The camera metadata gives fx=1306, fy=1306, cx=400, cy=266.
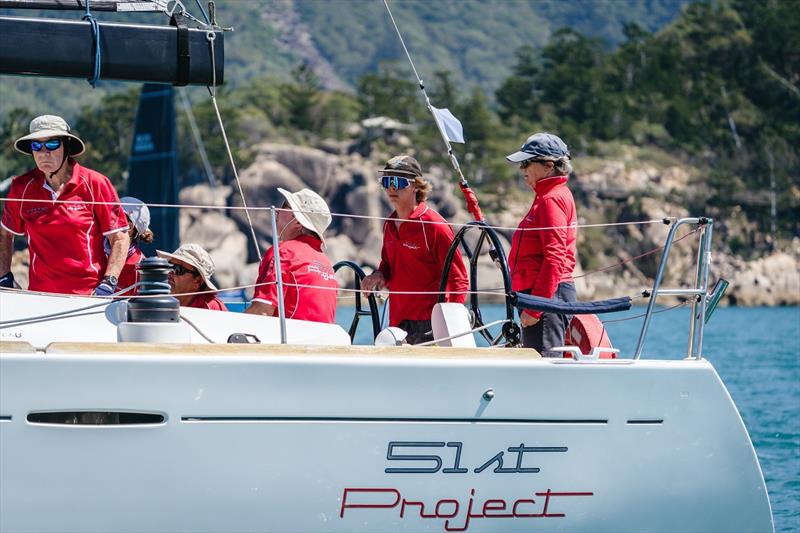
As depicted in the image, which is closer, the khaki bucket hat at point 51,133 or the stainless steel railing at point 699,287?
the stainless steel railing at point 699,287

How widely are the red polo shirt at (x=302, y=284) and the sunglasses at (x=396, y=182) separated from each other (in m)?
0.52

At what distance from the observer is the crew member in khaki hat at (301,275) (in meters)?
5.03

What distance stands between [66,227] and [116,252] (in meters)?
0.21

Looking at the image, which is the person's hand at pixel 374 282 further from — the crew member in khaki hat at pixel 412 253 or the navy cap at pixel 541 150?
the navy cap at pixel 541 150

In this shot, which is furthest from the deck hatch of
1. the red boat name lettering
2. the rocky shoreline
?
the rocky shoreline

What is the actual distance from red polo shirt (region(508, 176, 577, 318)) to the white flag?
840mm

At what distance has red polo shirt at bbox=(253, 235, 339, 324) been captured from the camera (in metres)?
5.03

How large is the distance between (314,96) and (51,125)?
62.3 m

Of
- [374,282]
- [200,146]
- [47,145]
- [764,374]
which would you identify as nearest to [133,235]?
[47,145]

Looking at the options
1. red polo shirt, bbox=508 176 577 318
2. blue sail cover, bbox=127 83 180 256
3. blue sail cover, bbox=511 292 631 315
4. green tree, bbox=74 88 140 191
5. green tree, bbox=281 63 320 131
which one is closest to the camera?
blue sail cover, bbox=511 292 631 315

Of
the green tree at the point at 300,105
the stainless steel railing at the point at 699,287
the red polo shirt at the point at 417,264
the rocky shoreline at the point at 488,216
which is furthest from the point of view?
the green tree at the point at 300,105

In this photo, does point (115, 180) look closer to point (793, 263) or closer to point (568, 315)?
point (793, 263)

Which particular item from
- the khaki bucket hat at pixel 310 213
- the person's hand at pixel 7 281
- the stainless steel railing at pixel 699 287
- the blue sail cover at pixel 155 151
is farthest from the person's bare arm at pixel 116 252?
the blue sail cover at pixel 155 151

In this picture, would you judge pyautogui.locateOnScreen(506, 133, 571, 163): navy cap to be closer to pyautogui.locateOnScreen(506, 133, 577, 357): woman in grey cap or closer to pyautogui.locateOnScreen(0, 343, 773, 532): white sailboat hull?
pyautogui.locateOnScreen(506, 133, 577, 357): woman in grey cap
